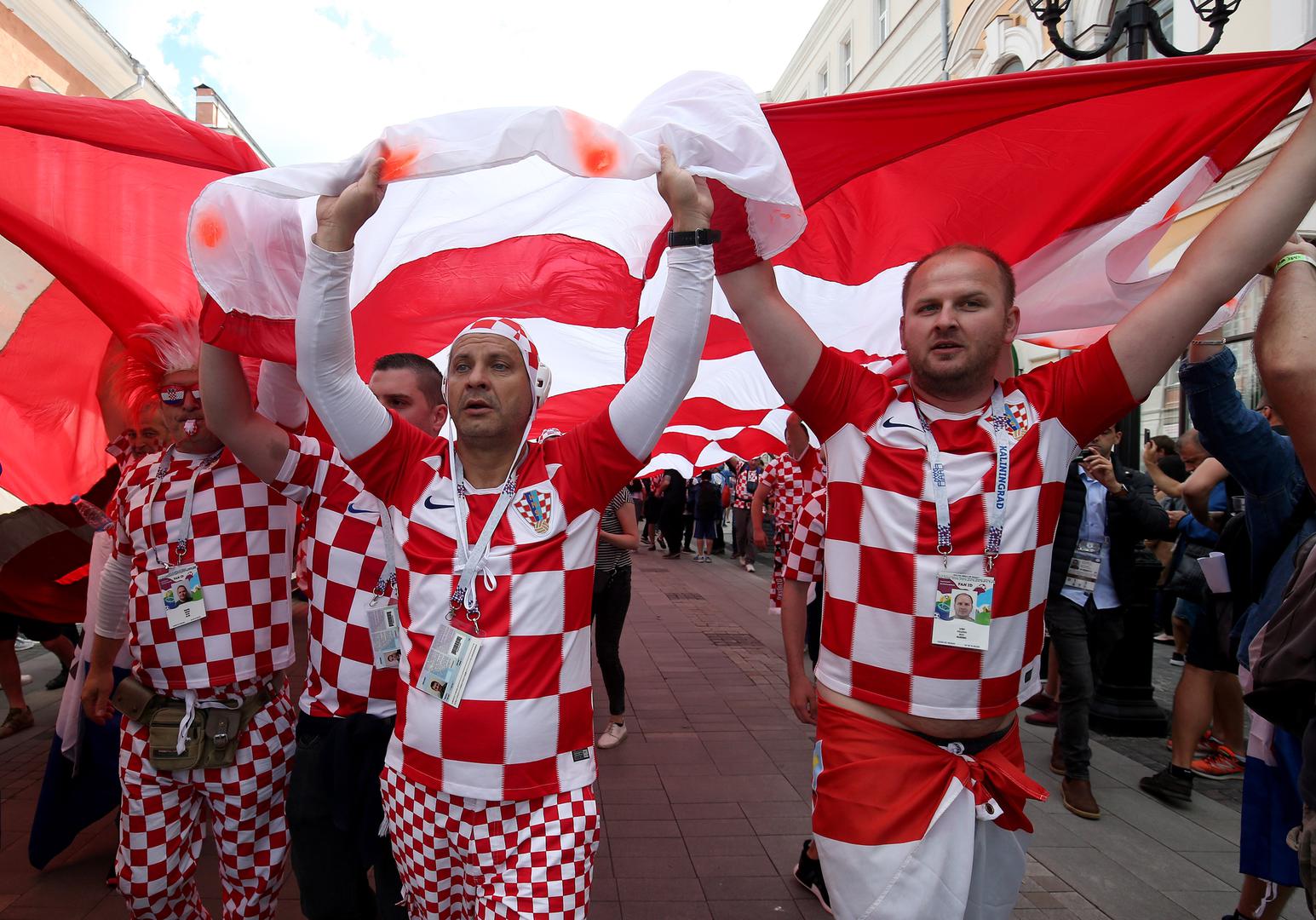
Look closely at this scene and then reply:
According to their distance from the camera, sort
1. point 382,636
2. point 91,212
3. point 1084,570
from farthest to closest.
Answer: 1. point 1084,570
2. point 91,212
3. point 382,636

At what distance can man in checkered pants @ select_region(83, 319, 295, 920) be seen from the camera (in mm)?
2410

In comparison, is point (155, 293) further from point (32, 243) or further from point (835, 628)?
point (835, 628)

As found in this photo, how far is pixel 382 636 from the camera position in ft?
7.46

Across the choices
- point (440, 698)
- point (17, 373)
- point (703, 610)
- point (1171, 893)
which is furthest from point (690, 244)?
point (703, 610)

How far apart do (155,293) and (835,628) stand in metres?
2.29

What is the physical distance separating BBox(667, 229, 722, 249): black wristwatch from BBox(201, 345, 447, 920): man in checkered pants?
34.0 inches

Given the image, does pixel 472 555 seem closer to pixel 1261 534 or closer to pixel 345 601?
pixel 345 601

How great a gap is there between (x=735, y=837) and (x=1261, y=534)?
2.41 meters

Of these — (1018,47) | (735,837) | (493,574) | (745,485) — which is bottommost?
(735,837)

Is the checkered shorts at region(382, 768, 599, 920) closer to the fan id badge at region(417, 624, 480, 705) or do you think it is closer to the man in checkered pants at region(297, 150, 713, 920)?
the man in checkered pants at region(297, 150, 713, 920)

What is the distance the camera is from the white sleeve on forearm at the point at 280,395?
2568mm

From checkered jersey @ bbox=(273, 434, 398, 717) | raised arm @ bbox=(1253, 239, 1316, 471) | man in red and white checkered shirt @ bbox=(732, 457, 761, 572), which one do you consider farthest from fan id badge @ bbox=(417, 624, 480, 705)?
man in red and white checkered shirt @ bbox=(732, 457, 761, 572)

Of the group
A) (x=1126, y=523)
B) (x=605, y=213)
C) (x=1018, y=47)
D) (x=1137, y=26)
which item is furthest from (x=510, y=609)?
(x=1018, y=47)

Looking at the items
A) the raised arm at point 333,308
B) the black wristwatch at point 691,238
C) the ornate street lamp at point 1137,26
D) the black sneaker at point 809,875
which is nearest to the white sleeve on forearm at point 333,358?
the raised arm at point 333,308
